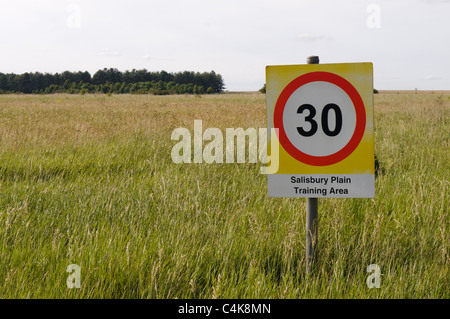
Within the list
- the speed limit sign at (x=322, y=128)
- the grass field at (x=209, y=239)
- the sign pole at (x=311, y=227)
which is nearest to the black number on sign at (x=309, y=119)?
the speed limit sign at (x=322, y=128)

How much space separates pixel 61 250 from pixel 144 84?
80919 millimetres

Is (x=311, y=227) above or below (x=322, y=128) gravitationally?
below

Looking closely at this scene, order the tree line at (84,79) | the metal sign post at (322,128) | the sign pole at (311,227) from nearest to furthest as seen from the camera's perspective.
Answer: the metal sign post at (322,128) → the sign pole at (311,227) → the tree line at (84,79)

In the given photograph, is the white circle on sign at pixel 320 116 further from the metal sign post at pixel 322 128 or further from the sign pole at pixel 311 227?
the sign pole at pixel 311 227

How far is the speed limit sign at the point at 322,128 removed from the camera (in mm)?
1889

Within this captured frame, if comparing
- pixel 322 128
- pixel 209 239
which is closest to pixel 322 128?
pixel 322 128

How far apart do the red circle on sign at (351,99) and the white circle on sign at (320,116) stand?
0.05ft

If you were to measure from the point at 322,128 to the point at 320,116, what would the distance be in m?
0.07

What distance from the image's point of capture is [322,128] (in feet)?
6.31

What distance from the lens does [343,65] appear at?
189cm

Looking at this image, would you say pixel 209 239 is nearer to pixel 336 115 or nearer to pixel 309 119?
pixel 309 119

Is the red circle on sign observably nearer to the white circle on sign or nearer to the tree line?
the white circle on sign

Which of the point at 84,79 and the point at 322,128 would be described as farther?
the point at 84,79
